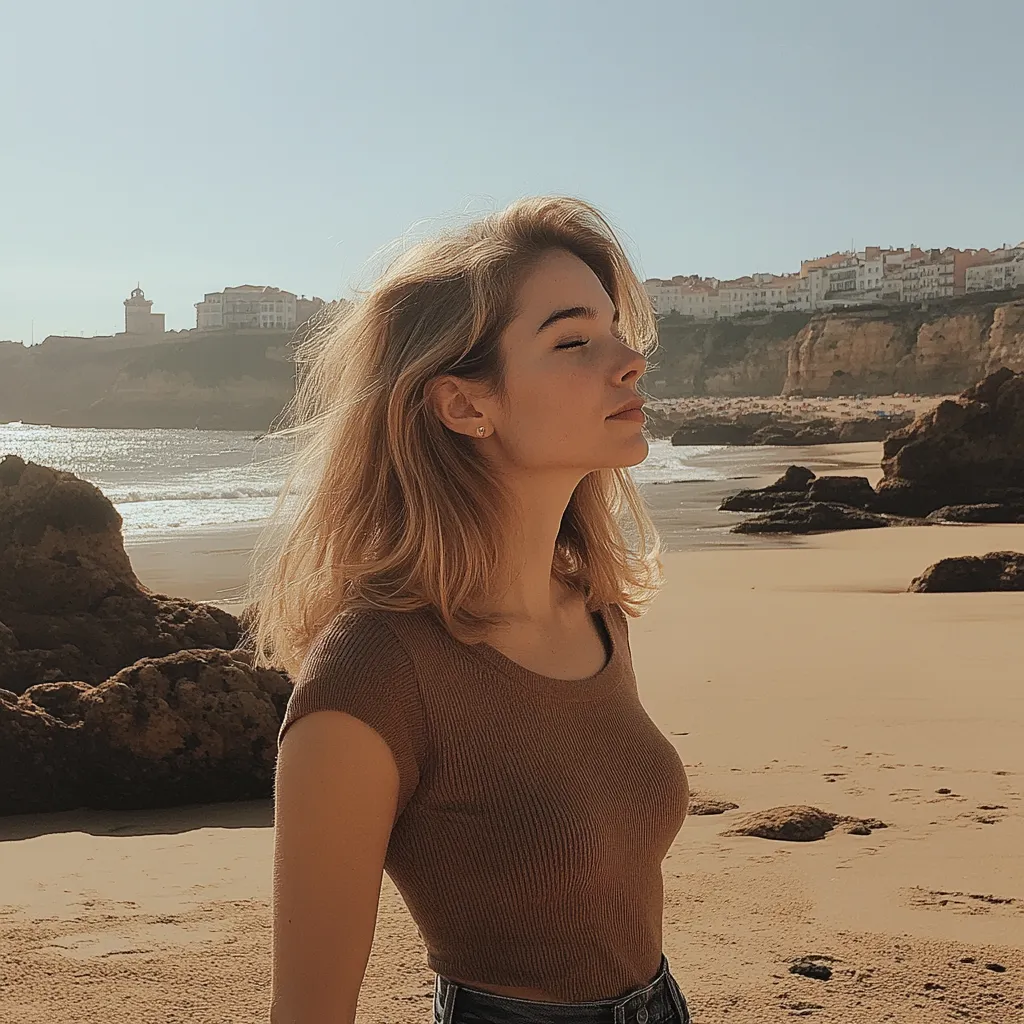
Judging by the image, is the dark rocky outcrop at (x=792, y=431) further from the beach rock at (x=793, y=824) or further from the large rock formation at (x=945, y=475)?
the beach rock at (x=793, y=824)

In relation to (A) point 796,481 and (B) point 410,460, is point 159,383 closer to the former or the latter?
(A) point 796,481

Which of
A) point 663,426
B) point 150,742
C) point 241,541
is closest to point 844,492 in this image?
point 241,541

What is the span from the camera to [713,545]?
51.5ft

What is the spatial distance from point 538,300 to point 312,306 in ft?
527

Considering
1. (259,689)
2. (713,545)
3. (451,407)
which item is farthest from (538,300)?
(713,545)

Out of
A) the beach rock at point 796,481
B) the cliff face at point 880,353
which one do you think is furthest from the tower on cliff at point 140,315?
the beach rock at point 796,481

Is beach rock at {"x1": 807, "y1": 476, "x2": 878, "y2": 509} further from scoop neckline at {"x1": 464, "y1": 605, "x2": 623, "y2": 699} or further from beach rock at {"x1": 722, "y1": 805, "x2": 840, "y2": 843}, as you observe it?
scoop neckline at {"x1": 464, "y1": 605, "x2": 623, "y2": 699}

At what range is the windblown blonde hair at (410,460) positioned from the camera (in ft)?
5.87

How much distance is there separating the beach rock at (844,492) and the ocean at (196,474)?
2.72 metres

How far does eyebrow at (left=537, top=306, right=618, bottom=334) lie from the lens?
73.8 inches

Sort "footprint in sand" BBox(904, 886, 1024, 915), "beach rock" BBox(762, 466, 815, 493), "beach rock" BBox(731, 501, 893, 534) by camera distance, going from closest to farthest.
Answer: "footprint in sand" BBox(904, 886, 1024, 915) < "beach rock" BBox(731, 501, 893, 534) < "beach rock" BBox(762, 466, 815, 493)

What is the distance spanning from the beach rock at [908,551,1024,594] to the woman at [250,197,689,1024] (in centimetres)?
863

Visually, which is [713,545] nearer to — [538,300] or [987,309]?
[538,300]

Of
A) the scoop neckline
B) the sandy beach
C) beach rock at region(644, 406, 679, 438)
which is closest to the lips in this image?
the scoop neckline
